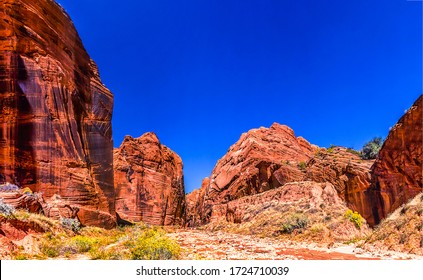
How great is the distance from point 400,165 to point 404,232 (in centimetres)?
1847

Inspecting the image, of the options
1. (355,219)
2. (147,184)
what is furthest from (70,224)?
(147,184)

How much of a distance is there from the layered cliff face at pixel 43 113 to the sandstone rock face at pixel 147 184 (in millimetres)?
26174

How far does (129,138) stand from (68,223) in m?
44.7

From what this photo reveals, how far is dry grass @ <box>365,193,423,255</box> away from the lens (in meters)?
13.2

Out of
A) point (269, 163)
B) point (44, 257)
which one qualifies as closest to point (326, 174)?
point (269, 163)

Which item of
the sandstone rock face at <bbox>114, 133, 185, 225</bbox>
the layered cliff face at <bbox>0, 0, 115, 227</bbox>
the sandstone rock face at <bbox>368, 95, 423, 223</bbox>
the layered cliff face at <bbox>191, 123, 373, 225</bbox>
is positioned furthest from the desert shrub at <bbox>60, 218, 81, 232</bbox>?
the sandstone rock face at <bbox>114, 133, 185, 225</bbox>

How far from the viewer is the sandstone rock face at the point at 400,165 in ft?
92.8

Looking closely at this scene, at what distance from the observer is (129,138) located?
61.6 metres

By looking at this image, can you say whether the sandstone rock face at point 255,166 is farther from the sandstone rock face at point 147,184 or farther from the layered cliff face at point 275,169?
the sandstone rock face at point 147,184

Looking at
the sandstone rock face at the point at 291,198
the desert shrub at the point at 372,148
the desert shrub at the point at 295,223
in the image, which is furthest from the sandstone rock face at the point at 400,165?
the desert shrub at the point at 372,148

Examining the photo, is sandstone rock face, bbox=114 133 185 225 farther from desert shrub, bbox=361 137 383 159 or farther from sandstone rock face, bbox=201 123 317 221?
desert shrub, bbox=361 137 383 159

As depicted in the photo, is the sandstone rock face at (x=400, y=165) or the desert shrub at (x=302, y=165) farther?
the desert shrub at (x=302, y=165)

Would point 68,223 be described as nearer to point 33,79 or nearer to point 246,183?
point 33,79

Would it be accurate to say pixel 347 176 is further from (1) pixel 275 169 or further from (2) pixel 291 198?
(1) pixel 275 169
